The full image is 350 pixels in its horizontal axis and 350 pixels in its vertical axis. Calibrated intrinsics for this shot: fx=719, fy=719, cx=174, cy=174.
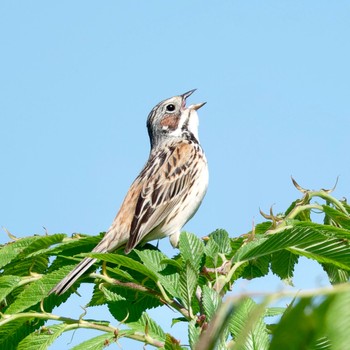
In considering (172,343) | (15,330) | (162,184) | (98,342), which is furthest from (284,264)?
(162,184)

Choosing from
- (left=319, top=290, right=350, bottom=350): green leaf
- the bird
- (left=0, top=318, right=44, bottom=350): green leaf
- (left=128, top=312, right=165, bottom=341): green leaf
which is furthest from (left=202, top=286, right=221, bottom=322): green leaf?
the bird

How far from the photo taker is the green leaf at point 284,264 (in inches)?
128

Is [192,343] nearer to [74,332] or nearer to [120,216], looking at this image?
[74,332]

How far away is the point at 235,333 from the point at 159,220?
15.3ft

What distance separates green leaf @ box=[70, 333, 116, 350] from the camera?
246 centimetres

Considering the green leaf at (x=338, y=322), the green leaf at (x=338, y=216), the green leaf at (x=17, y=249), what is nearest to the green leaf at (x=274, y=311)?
the green leaf at (x=338, y=216)

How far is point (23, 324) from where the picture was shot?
2.93 m

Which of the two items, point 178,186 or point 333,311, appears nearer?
point 333,311

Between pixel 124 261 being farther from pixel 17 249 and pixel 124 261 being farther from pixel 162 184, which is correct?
pixel 162 184

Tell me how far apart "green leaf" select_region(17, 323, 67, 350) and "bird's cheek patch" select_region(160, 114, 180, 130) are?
6095 millimetres

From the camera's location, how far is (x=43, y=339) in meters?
2.68

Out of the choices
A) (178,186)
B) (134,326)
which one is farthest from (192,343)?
(178,186)

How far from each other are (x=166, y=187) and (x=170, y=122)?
1753 mm

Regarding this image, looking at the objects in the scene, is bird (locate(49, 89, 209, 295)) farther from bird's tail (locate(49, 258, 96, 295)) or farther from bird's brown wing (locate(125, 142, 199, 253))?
bird's tail (locate(49, 258, 96, 295))
